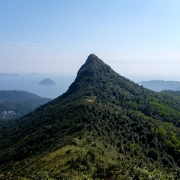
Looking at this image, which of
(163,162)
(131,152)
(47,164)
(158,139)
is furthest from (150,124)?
(47,164)

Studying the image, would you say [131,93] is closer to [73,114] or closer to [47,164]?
[73,114]

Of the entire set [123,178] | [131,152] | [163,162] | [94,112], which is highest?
[94,112]

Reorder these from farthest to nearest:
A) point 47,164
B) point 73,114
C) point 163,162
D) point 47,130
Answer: point 73,114 → point 47,130 → point 163,162 → point 47,164

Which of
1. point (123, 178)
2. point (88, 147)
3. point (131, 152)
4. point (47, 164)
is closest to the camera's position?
point (123, 178)

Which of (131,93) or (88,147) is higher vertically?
(131,93)

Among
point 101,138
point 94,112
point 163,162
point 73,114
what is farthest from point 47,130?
point 163,162

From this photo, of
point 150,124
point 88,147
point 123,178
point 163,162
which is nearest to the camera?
point 123,178

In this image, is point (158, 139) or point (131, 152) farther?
point (158, 139)

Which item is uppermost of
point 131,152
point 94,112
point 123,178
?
point 94,112

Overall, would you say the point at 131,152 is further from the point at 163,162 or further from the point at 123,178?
the point at 123,178
